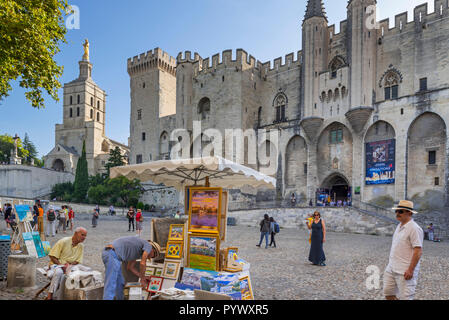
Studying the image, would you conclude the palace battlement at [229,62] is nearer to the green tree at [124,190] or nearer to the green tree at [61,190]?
the green tree at [124,190]

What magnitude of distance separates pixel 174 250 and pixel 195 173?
226 centimetres

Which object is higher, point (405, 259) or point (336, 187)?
point (336, 187)

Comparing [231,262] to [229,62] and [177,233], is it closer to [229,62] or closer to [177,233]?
[177,233]

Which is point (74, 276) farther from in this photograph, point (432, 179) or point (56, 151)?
point (56, 151)

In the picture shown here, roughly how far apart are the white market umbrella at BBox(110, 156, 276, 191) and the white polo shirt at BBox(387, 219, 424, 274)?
308cm

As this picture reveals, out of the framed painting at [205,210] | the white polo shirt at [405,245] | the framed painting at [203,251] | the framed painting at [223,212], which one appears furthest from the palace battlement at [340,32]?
the white polo shirt at [405,245]

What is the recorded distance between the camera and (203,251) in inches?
217

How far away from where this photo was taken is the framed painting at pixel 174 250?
559cm

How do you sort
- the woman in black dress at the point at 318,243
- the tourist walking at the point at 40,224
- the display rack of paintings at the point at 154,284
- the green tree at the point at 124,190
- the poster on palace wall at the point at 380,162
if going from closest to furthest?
1. the display rack of paintings at the point at 154,284
2. the woman in black dress at the point at 318,243
3. the tourist walking at the point at 40,224
4. the poster on palace wall at the point at 380,162
5. the green tree at the point at 124,190

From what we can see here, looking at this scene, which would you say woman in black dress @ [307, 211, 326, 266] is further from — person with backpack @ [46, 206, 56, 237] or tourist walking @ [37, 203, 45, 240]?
person with backpack @ [46, 206, 56, 237]

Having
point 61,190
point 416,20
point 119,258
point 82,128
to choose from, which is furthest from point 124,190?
point 119,258

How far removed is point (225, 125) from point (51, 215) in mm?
23073

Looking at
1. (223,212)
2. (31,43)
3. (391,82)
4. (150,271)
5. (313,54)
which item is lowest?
(150,271)

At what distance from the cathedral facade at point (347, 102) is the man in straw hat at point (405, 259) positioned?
22339 millimetres
